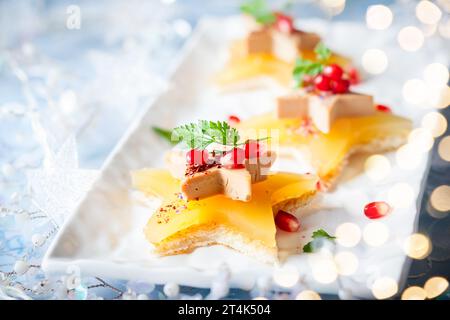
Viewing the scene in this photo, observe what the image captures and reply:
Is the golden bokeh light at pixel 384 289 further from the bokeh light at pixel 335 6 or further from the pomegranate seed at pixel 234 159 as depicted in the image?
the bokeh light at pixel 335 6

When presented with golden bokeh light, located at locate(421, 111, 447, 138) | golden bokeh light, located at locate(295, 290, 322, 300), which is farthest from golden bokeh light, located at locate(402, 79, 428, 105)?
golden bokeh light, located at locate(295, 290, 322, 300)

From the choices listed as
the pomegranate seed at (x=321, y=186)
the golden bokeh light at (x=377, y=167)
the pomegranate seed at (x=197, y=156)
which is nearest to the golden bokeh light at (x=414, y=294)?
the pomegranate seed at (x=321, y=186)

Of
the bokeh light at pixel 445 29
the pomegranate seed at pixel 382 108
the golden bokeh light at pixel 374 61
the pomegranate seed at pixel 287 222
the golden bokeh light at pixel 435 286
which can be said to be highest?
the bokeh light at pixel 445 29

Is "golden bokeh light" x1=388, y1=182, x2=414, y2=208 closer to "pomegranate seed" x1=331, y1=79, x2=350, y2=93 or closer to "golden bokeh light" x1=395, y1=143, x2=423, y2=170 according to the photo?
"golden bokeh light" x1=395, y1=143, x2=423, y2=170

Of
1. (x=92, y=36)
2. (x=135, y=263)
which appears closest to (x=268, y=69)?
(x=92, y=36)

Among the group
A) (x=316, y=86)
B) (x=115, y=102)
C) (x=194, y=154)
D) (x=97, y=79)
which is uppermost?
(x=97, y=79)

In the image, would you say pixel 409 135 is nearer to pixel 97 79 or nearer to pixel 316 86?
pixel 316 86
